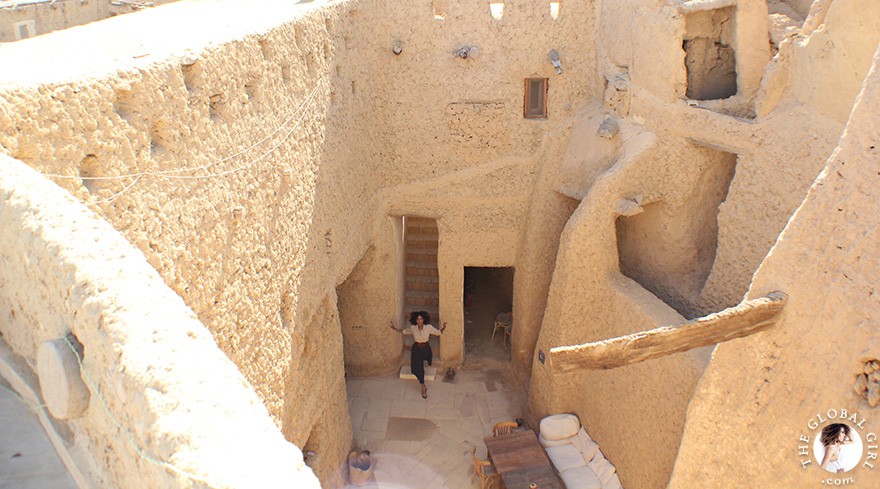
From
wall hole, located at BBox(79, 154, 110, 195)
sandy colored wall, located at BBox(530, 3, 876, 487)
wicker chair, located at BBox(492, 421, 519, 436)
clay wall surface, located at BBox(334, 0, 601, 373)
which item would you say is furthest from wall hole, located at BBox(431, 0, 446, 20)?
wall hole, located at BBox(79, 154, 110, 195)

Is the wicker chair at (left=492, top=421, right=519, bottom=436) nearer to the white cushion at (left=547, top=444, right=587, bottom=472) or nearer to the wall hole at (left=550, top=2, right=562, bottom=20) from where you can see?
the white cushion at (left=547, top=444, right=587, bottom=472)

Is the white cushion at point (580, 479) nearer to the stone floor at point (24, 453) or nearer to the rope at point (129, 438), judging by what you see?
the stone floor at point (24, 453)

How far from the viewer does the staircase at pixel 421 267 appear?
36.2 feet

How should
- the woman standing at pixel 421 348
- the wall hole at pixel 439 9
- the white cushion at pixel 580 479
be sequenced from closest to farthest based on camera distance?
the white cushion at pixel 580 479 < the wall hole at pixel 439 9 < the woman standing at pixel 421 348

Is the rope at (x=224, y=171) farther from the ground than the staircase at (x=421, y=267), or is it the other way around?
the rope at (x=224, y=171)

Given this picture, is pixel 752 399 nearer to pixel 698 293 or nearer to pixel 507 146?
pixel 698 293

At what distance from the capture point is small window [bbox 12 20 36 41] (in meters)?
7.71

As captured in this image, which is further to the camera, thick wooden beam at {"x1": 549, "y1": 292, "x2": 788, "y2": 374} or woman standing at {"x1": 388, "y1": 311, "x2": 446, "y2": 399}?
woman standing at {"x1": 388, "y1": 311, "x2": 446, "y2": 399}

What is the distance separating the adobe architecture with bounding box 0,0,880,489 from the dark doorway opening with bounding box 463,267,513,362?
530 millimetres

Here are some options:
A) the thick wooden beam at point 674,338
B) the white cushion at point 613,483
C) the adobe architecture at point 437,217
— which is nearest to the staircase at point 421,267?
the adobe architecture at point 437,217

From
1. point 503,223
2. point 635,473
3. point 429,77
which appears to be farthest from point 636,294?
point 429,77

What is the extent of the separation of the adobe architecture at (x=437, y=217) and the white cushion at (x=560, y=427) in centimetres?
28

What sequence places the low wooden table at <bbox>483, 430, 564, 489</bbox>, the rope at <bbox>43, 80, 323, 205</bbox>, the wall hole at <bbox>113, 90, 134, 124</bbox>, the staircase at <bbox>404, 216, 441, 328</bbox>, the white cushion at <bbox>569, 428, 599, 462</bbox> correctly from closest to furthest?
the rope at <bbox>43, 80, 323, 205</bbox> → the wall hole at <bbox>113, 90, 134, 124</bbox> → the low wooden table at <bbox>483, 430, 564, 489</bbox> → the white cushion at <bbox>569, 428, 599, 462</bbox> → the staircase at <bbox>404, 216, 441, 328</bbox>

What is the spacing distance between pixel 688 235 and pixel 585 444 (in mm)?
2722
